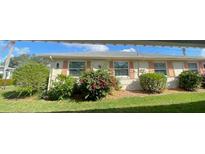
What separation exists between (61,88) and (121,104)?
7.19ft

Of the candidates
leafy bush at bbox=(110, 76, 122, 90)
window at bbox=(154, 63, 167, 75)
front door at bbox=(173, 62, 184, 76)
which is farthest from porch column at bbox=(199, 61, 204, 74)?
leafy bush at bbox=(110, 76, 122, 90)

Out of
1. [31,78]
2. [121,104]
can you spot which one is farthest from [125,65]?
[31,78]

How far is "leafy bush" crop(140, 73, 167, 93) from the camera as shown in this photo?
623 cm

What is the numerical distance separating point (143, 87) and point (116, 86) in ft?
2.98

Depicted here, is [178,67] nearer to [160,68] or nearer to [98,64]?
[160,68]

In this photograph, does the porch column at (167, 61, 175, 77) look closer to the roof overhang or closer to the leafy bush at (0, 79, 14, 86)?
the roof overhang

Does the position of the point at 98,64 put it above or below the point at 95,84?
above

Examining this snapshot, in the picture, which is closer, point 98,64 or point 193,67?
point 193,67

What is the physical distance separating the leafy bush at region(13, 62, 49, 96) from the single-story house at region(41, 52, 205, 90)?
273 millimetres

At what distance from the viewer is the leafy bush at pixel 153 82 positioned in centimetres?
623

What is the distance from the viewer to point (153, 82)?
20.5 feet
